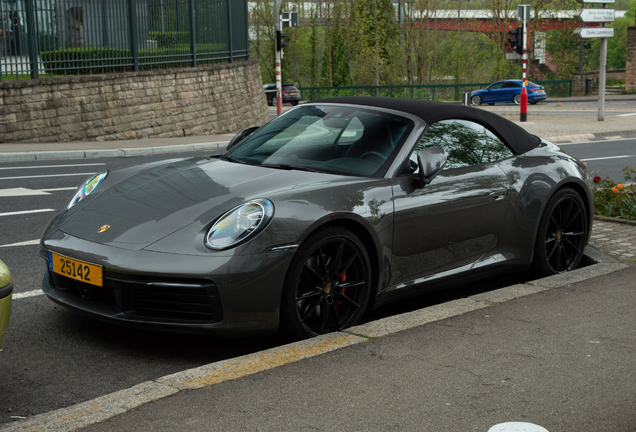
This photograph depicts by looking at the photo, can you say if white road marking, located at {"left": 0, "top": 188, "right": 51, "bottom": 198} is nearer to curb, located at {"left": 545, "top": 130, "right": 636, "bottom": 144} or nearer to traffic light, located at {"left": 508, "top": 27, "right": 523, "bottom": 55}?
curb, located at {"left": 545, "top": 130, "right": 636, "bottom": 144}

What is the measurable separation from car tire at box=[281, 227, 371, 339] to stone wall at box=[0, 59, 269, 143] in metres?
13.7

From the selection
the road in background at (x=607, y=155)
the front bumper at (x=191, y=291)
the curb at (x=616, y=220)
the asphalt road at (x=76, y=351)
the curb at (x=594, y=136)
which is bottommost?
the curb at (x=594, y=136)

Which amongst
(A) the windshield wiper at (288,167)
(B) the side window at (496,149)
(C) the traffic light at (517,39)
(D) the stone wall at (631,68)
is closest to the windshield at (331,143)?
(A) the windshield wiper at (288,167)

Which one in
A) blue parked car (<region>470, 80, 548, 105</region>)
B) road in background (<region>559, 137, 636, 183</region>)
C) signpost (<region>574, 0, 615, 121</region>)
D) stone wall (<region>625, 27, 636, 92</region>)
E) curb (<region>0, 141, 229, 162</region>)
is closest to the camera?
road in background (<region>559, 137, 636, 183</region>)

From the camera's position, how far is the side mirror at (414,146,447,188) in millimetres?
4484

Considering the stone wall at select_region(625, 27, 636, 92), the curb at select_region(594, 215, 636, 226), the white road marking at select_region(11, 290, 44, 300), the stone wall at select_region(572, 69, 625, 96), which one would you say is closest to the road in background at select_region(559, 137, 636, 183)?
the curb at select_region(594, 215, 636, 226)

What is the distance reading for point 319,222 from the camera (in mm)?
3951

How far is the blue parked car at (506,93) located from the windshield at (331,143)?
3838 cm

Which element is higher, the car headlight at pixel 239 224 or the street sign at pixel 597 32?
the street sign at pixel 597 32

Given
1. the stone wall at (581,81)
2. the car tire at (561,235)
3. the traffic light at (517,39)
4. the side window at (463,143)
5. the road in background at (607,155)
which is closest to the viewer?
the side window at (463,143)

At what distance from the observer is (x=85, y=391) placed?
348cm

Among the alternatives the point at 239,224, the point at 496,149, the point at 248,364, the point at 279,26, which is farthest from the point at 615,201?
the point at 279,26

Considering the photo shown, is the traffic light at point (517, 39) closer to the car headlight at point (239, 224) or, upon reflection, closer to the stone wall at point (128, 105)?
the stone wall at point (128, 105)

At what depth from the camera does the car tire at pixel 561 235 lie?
5461mm
